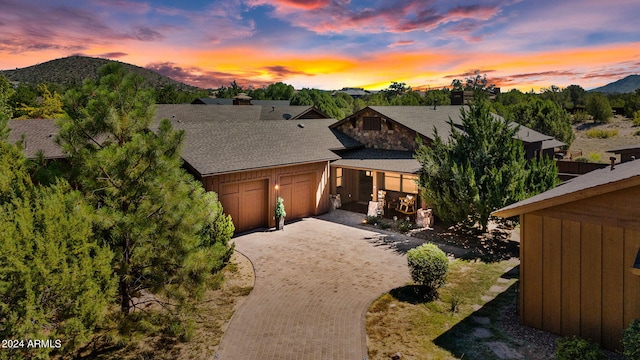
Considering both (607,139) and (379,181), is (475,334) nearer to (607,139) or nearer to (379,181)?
(379,181)

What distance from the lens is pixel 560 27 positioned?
70.7ft

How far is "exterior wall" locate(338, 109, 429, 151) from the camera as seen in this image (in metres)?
Result: 23.7

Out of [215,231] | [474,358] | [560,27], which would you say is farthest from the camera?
[560,27]

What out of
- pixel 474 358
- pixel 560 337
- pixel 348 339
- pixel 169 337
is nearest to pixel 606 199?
pixel 560 337

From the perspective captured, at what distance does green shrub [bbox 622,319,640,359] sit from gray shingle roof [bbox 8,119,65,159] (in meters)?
23.3

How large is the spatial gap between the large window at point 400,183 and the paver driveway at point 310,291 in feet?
17.0

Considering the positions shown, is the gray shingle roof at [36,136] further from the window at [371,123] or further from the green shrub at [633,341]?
the green shrub at [633,341]

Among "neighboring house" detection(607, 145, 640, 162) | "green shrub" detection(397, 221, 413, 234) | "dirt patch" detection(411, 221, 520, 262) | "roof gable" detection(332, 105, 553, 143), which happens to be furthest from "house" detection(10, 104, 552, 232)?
"neighboring house" detection(607, 145, 640, 162)

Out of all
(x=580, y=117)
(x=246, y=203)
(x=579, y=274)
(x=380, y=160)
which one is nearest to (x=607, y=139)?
(x=580, y=117)

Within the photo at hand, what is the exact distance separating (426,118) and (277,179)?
13.2 meters

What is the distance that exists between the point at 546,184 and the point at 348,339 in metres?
12.2

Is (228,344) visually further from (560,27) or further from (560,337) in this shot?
(560,27)

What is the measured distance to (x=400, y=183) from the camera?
2292 centimetres

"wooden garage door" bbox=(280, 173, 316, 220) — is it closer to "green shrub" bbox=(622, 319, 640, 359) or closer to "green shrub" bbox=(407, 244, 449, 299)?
"green shrub" bbox=(407, 244, 449, 299)
